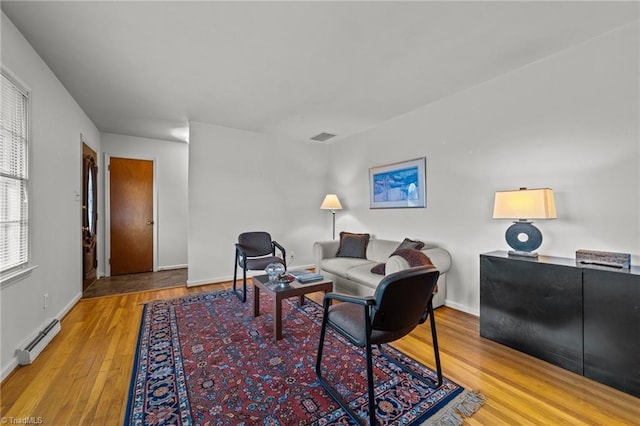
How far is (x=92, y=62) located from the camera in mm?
2438

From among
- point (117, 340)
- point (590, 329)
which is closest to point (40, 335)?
point (117, 340)

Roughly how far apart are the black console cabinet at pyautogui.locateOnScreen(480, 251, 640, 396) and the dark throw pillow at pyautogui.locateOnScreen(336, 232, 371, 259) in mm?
1712

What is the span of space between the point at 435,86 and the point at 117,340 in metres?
3.99

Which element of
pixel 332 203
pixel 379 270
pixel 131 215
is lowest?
pixel 379 270

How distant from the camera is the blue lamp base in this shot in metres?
2.25

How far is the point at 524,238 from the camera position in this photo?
2316 mm

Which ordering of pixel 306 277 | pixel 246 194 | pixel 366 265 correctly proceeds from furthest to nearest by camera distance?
pixel 246 194
pixel 366 265
pixel 306 277

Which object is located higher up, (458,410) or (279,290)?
(279,290)

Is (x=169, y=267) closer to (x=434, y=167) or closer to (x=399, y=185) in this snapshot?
(x=399, y=185)

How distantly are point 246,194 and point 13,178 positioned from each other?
8.93ft

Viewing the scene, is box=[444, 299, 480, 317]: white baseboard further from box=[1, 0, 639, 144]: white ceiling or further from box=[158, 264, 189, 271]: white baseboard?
box=[158, 264, 189, 271]: white baseboard

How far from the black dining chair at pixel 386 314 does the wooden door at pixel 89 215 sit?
3939 millimetres

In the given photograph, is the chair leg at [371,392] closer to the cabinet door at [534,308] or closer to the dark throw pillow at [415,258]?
the dark throw pillow at [415,258]

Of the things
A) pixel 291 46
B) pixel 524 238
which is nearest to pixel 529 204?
pixel 524 238
